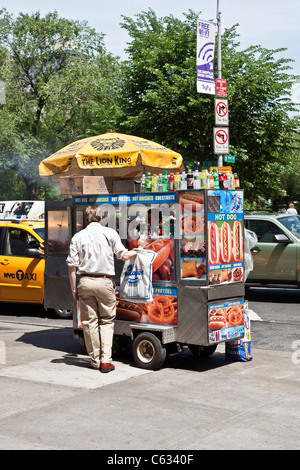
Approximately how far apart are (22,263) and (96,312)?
461 cm

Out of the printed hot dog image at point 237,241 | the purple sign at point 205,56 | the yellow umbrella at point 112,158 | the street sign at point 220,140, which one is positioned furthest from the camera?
the street sign at point 220,140

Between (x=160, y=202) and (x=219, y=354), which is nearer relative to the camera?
(x=160, y=202)

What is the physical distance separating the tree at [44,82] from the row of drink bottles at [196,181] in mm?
26510

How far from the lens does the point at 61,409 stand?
5.79 metres

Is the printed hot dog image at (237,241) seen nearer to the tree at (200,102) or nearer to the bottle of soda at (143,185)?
the bottle of soda at (143,185)

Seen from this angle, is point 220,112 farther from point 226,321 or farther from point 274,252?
point 226,321

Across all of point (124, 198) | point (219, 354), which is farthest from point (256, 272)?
point (124, 198)

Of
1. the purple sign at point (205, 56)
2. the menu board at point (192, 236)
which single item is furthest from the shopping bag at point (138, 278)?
the purple sign at point (205, 56)

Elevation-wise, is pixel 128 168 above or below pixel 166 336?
above

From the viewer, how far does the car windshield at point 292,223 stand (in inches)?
552

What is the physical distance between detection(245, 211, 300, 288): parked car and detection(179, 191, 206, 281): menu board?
6.51 meters

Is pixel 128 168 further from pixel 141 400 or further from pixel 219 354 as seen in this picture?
pixel 141 400

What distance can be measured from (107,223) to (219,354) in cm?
221

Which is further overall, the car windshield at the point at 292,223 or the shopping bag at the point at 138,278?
the car windshield at the point at 292,223
